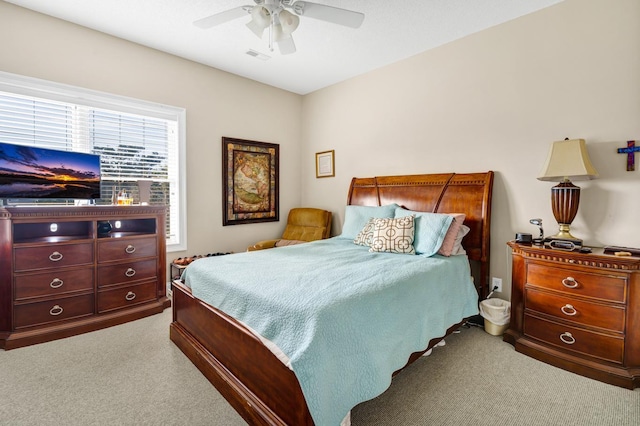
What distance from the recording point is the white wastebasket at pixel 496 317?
8.77ft

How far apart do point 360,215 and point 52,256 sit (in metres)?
2.97

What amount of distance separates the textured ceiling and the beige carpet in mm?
2915

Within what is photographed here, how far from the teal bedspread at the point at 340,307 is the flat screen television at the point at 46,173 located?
147 centimetres

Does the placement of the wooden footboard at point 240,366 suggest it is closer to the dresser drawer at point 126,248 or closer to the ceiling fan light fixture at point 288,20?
the dresser drawer at point 126,248

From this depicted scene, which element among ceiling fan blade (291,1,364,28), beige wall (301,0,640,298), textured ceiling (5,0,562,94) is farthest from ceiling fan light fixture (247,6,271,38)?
beige wall (301,0,640,298)

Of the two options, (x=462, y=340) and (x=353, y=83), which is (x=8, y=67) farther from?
(x=462, y=340)

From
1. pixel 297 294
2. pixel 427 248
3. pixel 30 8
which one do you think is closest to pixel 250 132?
pixel 30 8

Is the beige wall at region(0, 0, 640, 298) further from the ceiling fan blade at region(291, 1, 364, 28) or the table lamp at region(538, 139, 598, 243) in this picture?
the ceiling fan blade at region(291, 1, 364, 28)

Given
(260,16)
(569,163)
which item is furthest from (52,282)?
(569,163)

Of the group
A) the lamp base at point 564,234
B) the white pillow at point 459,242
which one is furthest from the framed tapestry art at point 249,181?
the lamp base at point 564,234

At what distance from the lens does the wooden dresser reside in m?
2.43

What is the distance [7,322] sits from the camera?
2416 mm

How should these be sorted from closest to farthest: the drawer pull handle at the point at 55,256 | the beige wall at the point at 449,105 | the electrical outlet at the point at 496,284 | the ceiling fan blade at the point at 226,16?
the ceiling fan blade at the point at 226,16 < the beige wall at the point at 449,105 < the drawer pull handle at the point at 55,256 < the electrical outlet at the point at 496,284

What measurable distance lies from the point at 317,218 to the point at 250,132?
160 cm
